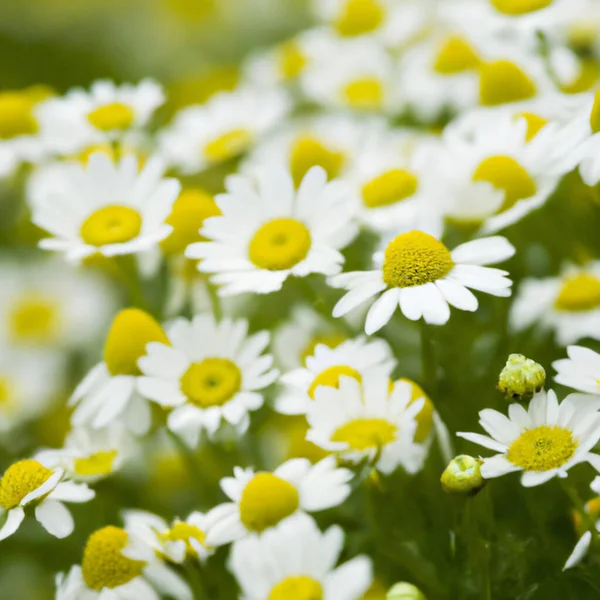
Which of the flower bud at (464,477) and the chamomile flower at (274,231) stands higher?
the chamomile flower at (274,231)

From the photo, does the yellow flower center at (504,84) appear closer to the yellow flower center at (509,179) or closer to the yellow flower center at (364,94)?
the yellow flower center at (509,179)

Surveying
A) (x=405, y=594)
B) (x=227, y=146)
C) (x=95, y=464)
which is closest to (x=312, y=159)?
(x=227, y=146)

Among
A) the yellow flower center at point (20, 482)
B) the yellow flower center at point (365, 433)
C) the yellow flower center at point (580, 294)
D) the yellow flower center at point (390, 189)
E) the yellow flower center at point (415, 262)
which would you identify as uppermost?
the yellow flower center at point (415, 262)

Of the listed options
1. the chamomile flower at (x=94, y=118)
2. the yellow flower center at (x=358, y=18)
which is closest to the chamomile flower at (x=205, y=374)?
the chamomile flower at (x=94, y=118)

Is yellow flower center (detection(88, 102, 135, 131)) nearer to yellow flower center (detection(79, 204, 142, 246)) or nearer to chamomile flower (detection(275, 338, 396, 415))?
yellow flower center (detection(79, 204, 142, 246))

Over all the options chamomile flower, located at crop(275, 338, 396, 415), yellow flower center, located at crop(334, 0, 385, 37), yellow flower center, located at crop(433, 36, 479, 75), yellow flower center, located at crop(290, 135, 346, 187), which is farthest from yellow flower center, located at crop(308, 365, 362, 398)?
yellow flower center, located at crop(334, 0, 385, 37)

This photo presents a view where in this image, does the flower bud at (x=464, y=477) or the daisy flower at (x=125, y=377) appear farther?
the daisy flower at (x=125, y=377)

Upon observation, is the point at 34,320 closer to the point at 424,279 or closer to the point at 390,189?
the point at 390,189
